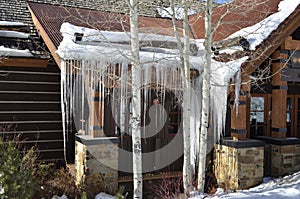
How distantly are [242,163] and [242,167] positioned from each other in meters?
0.08

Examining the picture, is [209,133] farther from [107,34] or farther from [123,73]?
[107,34]

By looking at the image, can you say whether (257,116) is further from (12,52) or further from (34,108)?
(12,52)

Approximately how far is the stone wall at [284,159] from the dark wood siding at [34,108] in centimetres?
532

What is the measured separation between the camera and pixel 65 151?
8.16 meters

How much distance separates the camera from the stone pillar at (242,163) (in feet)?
23.0

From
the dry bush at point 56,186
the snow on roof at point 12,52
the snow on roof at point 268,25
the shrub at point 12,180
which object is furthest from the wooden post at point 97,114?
the snow on roof at point 268,25

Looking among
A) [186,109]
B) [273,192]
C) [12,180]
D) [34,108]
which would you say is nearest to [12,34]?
[34,108]

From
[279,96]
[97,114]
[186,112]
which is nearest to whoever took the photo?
[186,112]

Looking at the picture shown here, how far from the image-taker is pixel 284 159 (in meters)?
7.59

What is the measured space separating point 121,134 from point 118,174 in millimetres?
888

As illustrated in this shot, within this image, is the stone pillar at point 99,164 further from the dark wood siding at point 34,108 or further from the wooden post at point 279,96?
the wooden post at point 279,96

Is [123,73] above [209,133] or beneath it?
above

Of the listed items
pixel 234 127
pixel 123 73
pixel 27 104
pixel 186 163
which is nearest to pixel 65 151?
pixel 27 104

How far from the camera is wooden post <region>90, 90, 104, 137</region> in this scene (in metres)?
6.75
